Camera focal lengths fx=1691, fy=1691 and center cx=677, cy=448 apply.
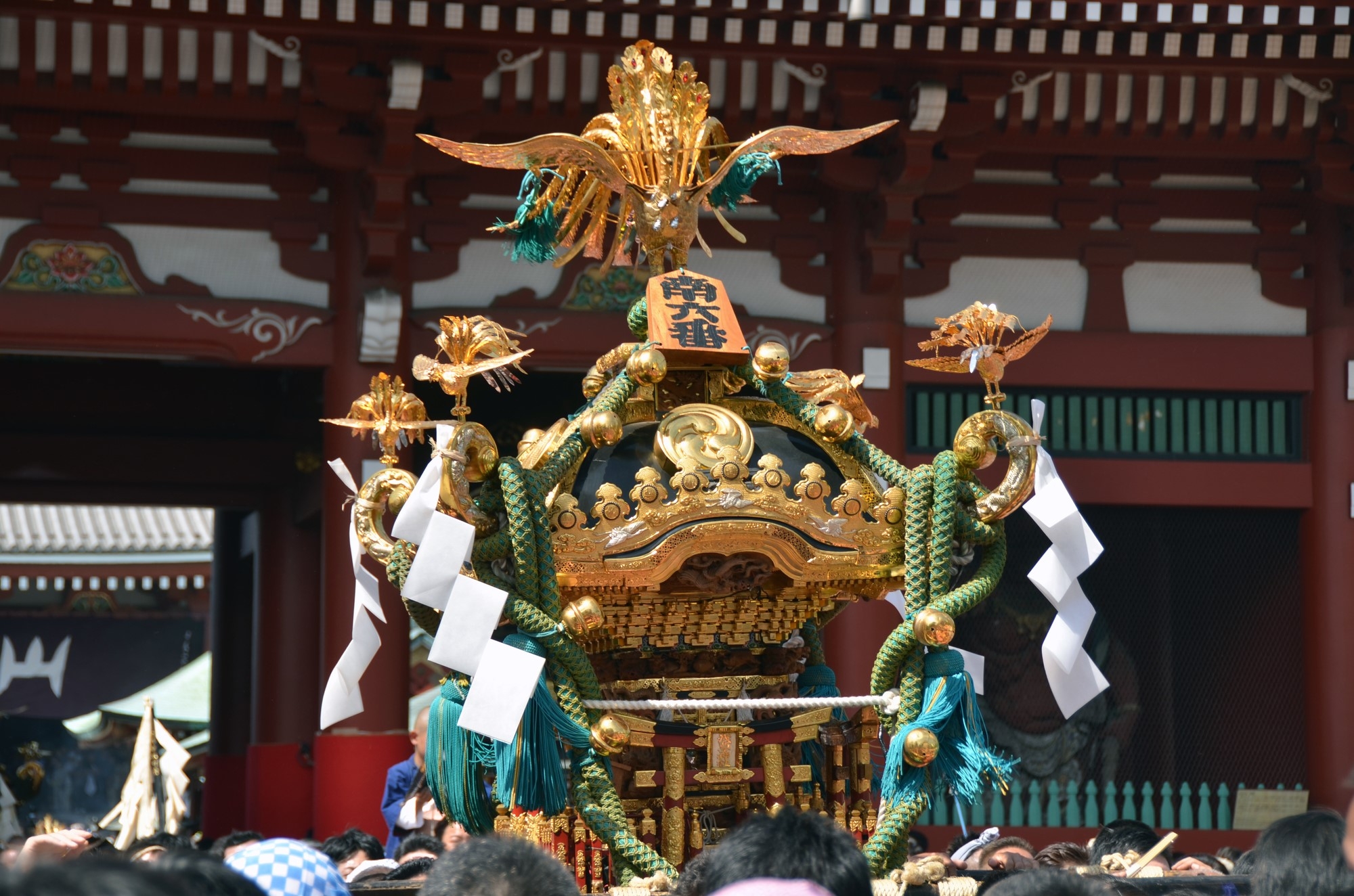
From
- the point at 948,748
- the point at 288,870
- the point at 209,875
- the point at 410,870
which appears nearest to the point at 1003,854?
the point at 948,748

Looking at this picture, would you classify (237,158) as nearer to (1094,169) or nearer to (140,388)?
(140,388)

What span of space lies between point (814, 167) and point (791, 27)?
0.82 metres

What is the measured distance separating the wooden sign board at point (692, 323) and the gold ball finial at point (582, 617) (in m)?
0.72

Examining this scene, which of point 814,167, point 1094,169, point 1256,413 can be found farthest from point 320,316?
point 1256,413

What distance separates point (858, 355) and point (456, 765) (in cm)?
446

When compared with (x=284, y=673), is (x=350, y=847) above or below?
below

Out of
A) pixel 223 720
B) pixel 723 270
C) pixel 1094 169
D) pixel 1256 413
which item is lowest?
pixel 223 720

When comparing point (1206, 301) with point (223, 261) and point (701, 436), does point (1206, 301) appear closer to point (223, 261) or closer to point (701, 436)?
point (223, 261)

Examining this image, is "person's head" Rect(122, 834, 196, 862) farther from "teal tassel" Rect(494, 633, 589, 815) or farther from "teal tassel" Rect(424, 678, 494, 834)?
"teal tassel" Rect(494, 633, 589, 815)

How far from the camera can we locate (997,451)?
4352 mm

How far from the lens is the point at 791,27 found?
762 cm

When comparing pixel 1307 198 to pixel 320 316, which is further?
pixel 1307 198

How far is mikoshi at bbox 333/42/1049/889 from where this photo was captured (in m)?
4.07

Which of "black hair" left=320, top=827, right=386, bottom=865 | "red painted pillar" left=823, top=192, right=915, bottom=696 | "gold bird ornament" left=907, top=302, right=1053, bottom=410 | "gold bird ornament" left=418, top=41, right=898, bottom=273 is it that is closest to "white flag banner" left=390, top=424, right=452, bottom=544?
"gold bird ornament" left=418, top=41, right=898, bottom=273
